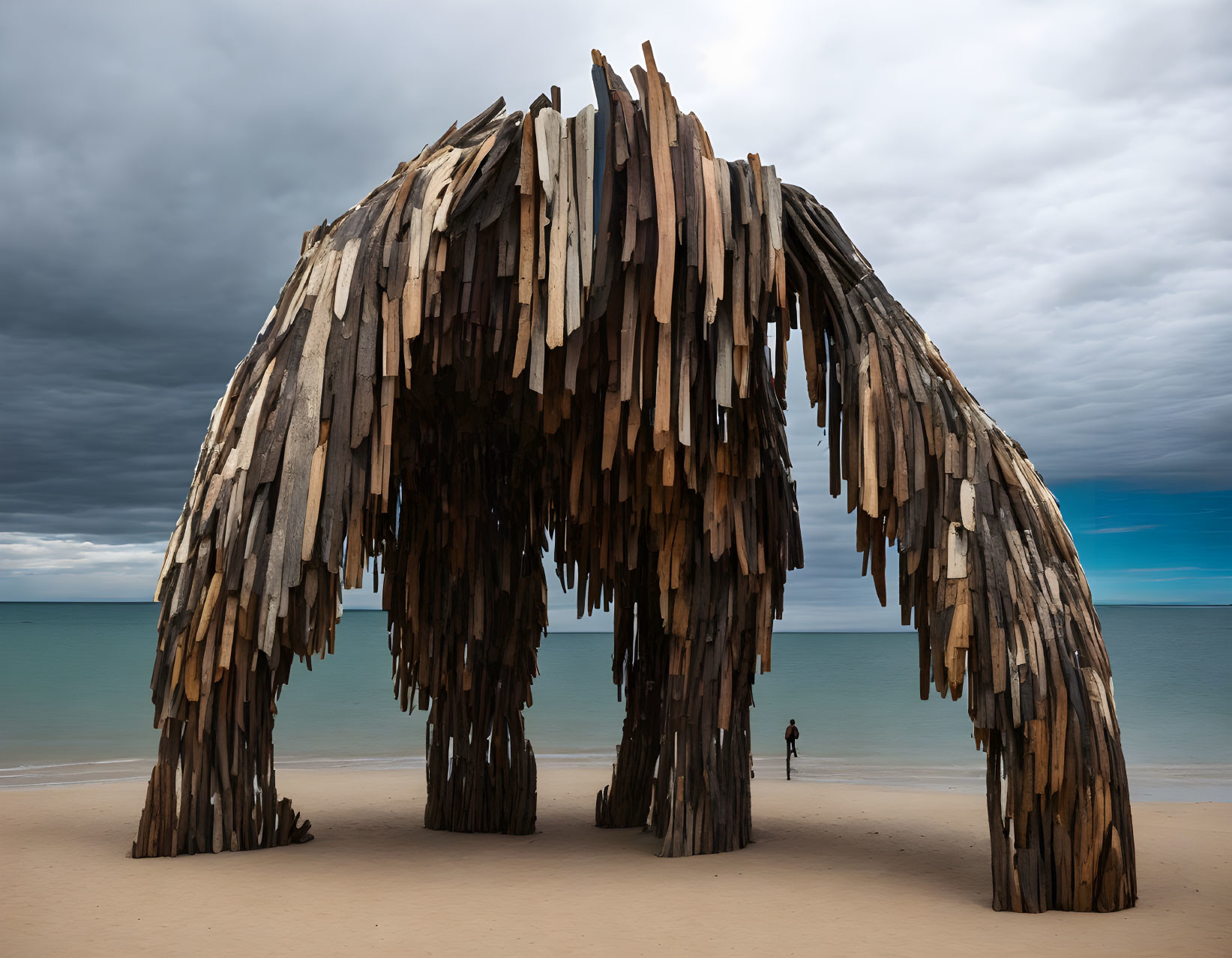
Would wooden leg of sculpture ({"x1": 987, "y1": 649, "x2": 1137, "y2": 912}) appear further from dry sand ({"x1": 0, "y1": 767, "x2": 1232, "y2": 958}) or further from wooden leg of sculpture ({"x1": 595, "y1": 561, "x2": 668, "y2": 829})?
wooden leg of sculpture ({"x1": 595, "y1": 561, "x2": 668, "y2": 829})

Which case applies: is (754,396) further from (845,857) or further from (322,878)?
(322,878)

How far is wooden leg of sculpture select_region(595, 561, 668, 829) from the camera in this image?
9445 mm

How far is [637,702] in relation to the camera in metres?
9.66

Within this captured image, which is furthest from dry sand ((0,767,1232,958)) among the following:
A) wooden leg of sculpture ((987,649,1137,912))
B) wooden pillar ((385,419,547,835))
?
wooden pillar ((385,419,547,835))

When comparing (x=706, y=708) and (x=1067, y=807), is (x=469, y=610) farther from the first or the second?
(x=1067, y=807)

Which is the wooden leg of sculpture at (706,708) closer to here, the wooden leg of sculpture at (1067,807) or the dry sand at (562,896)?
the dry sand at (562,896)

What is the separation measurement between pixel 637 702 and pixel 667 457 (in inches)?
131

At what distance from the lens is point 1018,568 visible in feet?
22.3

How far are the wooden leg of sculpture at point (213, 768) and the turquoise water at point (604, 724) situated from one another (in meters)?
12.1

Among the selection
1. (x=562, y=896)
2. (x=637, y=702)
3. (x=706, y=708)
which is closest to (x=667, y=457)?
(x=706, y=708)

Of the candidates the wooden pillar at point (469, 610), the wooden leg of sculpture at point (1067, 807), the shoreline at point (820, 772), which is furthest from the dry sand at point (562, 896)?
the shoreline at point (820, 772)

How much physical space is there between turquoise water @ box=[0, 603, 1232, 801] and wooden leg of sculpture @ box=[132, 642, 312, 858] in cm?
1212

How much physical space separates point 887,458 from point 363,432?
12.0ft

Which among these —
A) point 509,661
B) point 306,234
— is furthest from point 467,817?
point 306,234
